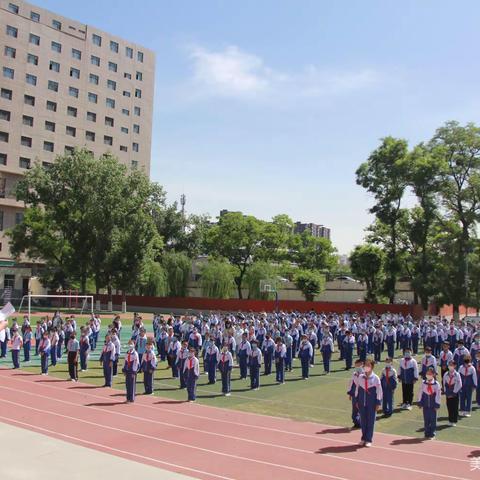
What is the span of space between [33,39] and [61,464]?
6823 cm

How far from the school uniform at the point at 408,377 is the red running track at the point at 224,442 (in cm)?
348

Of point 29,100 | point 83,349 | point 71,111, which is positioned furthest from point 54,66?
point 83,349

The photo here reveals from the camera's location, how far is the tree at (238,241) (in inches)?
2813

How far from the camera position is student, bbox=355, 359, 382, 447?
11766 mm

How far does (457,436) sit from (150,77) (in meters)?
77.9

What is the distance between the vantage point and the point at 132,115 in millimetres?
79750

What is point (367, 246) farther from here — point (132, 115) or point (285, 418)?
point (285, 418)

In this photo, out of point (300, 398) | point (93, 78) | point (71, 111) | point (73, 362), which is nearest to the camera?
point (300, 398)

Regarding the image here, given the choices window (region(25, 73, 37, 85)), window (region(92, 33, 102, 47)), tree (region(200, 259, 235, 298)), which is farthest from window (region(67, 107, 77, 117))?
tree (region(200, 259, 235, 298))

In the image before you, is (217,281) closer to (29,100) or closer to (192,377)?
(29,100)

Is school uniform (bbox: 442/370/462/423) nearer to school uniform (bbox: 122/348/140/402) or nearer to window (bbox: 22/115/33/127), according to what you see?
school uniform (bbox: 122/348/140/402)

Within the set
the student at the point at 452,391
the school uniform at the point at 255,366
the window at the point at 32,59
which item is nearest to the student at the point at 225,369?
the school uniform at the point at 255,366

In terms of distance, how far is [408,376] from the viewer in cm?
1582

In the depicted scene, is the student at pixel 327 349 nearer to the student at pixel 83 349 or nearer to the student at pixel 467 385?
the student at pixel 467 385
